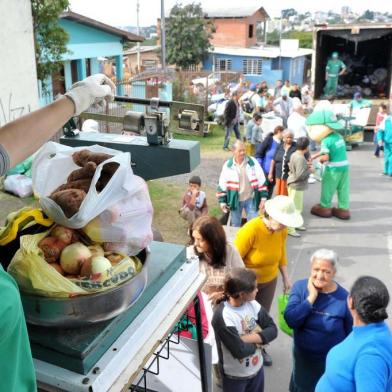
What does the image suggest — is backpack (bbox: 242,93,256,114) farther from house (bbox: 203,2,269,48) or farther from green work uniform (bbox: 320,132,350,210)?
house (bbox: 203,2,269,48)

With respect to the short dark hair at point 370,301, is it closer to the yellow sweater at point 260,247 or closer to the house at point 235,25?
the yellow sweater at point 260,247

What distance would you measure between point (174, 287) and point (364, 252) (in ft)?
19.3

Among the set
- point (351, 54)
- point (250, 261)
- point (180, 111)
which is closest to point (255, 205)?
point (250, 261)

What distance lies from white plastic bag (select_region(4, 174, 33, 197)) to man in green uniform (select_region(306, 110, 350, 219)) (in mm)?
4969

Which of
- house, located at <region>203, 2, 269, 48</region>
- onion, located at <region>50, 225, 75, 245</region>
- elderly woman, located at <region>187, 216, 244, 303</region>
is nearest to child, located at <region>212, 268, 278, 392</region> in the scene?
elderly woman, located at <region>187, 216, 244, 303</region>

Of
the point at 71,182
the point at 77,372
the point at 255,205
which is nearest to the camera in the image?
the point at 77,372

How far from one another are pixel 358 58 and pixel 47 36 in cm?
1183

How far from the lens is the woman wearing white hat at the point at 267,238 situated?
4.12 metres

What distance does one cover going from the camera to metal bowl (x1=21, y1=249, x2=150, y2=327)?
1.05m

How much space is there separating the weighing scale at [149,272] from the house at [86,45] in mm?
14981

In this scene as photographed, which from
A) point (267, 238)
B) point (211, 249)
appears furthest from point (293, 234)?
point (211, 249)

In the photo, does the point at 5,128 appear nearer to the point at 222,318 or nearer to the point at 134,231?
the point at 134,231

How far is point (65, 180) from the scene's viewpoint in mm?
1392

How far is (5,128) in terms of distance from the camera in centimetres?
130
